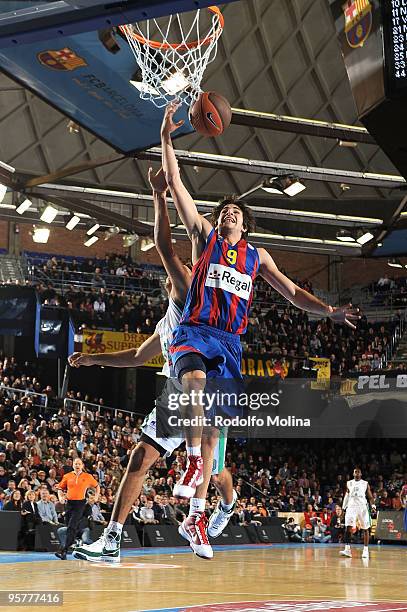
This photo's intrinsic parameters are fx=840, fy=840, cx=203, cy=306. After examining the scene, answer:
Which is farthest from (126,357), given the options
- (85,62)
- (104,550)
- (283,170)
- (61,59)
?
(283,170)

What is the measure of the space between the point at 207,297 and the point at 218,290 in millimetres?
78

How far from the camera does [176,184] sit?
479cm

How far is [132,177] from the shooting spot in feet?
97.8

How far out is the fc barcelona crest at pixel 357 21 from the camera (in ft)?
32.0

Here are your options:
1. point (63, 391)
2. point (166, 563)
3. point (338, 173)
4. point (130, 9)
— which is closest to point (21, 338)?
point (63, 391)

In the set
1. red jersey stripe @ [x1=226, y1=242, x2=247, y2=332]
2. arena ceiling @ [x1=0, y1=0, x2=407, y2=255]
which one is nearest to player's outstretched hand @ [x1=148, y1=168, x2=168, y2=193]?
red jersey stripe @ [x1=226, y1=242, x2=247, y2=332]

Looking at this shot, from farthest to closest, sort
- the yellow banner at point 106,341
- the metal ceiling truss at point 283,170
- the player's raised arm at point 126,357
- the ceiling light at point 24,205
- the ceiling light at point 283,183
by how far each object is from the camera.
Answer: the yellow banner at point 106,341
the ceiling light at point 24,205
the metal ceiling truss at point 283,170
the ceiling light at point 283,183
the player's raised arm at point 126,357

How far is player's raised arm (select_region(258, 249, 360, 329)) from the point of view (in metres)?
5.32

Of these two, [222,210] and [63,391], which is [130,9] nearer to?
[222,210]

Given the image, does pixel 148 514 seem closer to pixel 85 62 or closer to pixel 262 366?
pixel 262 366

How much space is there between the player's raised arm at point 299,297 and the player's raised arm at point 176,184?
1.78 ft

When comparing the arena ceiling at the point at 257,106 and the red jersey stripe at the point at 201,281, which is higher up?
the arena ceiling at the point at 257,106

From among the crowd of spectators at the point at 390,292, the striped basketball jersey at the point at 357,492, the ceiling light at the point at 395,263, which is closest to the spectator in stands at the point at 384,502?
the striped basketball jersey at the point at 357,492

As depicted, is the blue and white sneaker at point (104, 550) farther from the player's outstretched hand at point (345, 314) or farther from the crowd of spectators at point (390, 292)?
the crowd of spectators at point (390, 292)
